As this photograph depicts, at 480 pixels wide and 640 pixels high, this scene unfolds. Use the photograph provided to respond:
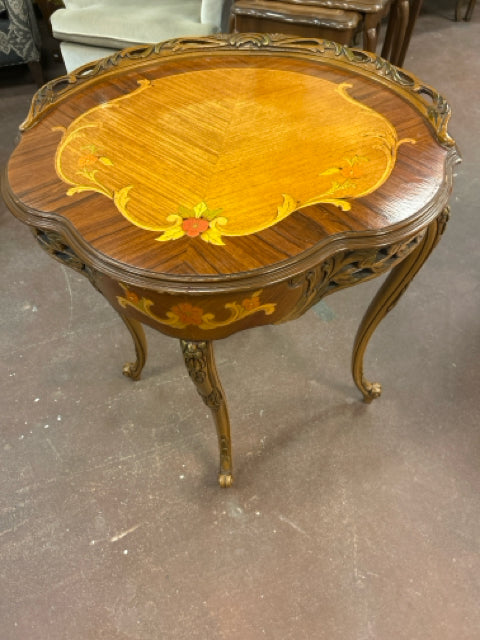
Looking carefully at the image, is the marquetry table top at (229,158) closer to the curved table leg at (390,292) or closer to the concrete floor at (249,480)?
the curved table leg at (390,292)

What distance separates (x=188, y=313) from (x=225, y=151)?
0.33m

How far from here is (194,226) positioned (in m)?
0.74

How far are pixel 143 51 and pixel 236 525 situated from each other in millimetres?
1073

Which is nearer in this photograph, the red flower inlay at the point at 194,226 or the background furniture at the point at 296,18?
the red flower inlay at the point at 194,226

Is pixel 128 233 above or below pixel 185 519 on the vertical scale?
above

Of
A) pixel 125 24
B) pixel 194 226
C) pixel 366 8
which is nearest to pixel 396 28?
pixel 366 8

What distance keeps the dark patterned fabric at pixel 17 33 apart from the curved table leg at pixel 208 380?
7.06ft

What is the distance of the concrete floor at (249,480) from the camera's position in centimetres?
100

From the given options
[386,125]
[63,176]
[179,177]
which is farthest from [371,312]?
[63,176]

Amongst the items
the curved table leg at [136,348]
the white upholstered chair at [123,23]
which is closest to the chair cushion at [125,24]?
the white upholstered chair at [123,23]

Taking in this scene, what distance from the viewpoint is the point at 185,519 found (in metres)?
1.11

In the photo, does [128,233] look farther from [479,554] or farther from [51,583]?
[479,554]

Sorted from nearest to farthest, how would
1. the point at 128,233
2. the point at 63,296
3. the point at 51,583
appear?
the point at 128,233
the point at 51,583
the point at 63,296

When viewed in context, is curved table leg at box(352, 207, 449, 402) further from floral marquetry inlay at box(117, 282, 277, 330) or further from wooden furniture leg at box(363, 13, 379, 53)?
wooden furniture leg at box(363, 13, 379, 53)
